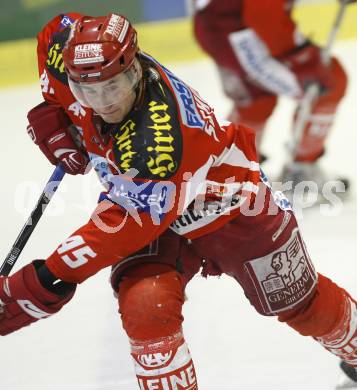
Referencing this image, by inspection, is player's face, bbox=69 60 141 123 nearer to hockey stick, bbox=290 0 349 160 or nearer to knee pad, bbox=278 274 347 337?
knee pad, bbox=278 274 347 337

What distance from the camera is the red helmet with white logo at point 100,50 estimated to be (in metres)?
1.66

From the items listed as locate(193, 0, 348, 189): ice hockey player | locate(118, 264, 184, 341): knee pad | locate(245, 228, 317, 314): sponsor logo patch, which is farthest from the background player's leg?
locate(193, 0, 348, 189): ice hockey player

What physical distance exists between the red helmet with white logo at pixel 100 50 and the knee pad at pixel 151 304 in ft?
1.56

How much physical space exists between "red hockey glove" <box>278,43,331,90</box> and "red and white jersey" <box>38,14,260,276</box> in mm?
1350

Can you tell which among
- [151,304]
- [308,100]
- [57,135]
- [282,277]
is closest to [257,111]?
[308,100]

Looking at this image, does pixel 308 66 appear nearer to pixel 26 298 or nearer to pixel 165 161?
pixel 165 161

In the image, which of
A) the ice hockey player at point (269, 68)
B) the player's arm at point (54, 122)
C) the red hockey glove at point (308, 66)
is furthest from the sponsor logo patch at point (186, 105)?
the red hockey glove at point (308, 66)

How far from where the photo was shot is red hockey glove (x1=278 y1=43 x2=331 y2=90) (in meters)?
3.32

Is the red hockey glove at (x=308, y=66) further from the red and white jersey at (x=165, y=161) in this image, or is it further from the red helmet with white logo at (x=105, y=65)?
the red helmet with white logo at (x=105, y=65)

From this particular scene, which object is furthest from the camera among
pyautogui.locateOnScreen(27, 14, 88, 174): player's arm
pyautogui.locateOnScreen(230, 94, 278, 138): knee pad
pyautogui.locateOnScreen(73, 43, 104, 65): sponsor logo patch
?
pyautogui.locateOnScreen(230, 94, 278, 138): knee pad

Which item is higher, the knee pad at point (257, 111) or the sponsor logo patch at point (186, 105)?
the sponsor logo patch at point (186, 105)

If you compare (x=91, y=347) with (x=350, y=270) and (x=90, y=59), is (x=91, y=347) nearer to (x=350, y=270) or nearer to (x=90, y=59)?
(x=350, y=270)

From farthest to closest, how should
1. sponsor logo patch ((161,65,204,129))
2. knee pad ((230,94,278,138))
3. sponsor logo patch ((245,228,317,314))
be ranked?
knee pad ((230,94,278,138))
sponsor logo patch ((245,228,317,314))
sponsor logo patch ((161,65,204,129))

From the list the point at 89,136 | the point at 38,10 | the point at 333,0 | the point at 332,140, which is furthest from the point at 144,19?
the point at 89,136
